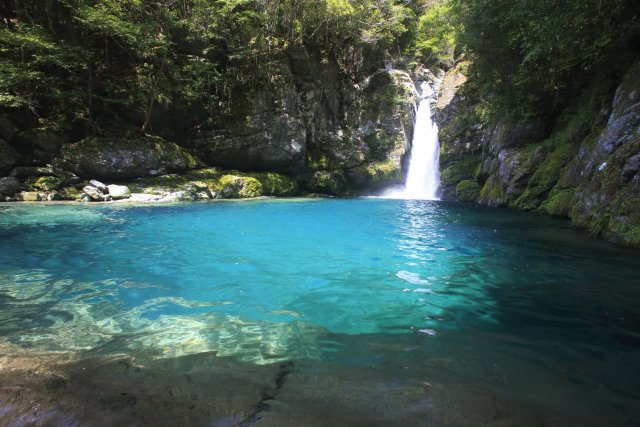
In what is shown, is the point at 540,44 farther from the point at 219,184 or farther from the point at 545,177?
the point at 219,184

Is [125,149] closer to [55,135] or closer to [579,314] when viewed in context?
[55,135]

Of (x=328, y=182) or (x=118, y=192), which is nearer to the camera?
(x=118, y=192)

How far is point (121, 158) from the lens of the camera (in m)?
18.9

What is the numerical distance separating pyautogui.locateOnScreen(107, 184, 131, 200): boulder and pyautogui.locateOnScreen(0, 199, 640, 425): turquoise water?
838 cm

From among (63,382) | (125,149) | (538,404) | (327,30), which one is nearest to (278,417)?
(63,382)

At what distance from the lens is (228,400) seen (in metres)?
2.26

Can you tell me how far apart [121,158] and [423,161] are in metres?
20.9

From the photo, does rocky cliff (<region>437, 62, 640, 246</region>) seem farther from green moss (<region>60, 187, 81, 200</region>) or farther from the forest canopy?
green moss (<region>60, 187, 81, 200</region>)

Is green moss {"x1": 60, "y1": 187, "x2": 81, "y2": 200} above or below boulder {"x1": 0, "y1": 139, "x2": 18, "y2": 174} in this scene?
below

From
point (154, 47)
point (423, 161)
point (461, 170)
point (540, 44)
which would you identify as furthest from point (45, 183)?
point (423, 161)

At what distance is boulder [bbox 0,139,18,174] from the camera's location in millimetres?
16084

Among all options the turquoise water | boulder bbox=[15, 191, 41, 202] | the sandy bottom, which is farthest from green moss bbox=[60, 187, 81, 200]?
the sandy bottom

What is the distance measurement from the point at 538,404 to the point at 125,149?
2123 centimetres

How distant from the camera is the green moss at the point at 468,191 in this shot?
20.8 meters
